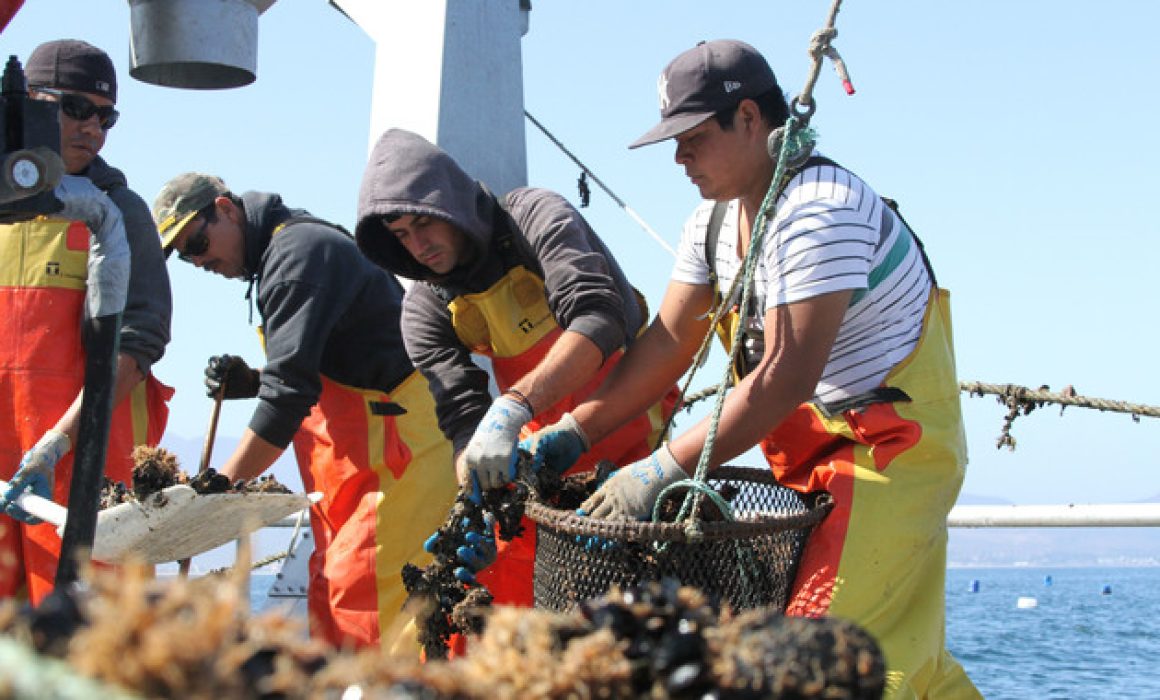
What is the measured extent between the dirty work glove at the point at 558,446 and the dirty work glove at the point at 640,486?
0.44m

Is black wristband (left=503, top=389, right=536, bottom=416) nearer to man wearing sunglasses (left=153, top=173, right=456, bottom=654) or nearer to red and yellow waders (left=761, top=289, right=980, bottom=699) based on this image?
red and yellow waders (left=761, top=289, right=980, bottom=699)

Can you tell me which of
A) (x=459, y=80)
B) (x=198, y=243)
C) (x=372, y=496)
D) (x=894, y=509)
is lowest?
(x=372, y=496)

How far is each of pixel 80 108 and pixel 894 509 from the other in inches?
115

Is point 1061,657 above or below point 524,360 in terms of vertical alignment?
below

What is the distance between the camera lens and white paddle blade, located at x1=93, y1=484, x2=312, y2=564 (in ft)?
11.3

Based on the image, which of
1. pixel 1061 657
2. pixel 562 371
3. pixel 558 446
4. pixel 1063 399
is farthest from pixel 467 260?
pixel 1061 657

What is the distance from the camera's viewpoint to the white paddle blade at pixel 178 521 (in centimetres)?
344

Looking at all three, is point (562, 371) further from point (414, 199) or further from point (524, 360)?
point (414, 199)

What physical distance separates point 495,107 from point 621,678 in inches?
174

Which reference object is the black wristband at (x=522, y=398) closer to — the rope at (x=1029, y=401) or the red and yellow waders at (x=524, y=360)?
the red and yellow waders at (x=524, y=360)

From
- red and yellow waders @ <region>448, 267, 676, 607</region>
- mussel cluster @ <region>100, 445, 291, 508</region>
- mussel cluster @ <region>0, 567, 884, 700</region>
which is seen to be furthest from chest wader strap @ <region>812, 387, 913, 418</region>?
mussel cluster @ <region>100, 445, 291, 508</region>

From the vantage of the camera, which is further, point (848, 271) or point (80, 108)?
point (80, 108)

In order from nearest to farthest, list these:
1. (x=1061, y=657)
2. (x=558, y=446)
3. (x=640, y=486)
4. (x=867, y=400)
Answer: (x=640, y=486)
(x=867, y=400)
(x=558, y=446)
(x=1061, y=657)

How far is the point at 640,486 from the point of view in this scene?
9.30 ft
